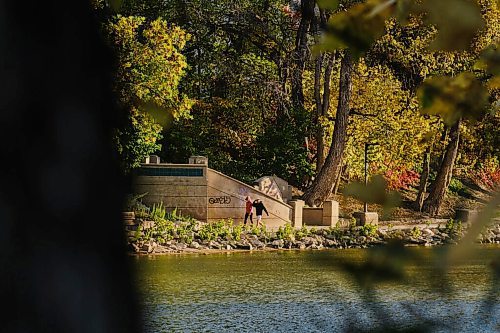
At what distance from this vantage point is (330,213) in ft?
85.2

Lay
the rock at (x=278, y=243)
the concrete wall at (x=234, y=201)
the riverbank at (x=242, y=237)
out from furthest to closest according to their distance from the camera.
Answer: the concrete wall at (x=234, y=201) → the rock at (x=278, y=243) → the riverbank at (x=242, y=237)

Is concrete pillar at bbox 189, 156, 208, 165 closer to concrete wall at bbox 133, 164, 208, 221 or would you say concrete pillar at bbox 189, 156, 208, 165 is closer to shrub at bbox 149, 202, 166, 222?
concrete wall at bbox 133, 164, 208, 221

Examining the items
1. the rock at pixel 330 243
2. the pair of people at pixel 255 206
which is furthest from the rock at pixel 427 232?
the pair of people at pixel 255 206

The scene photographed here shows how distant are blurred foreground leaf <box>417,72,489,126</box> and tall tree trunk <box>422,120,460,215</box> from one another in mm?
28013

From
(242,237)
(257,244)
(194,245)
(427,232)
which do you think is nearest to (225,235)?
(242,237)

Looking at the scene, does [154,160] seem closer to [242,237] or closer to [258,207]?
[258,207]

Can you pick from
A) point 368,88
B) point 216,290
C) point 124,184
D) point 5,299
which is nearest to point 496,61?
point 124,184

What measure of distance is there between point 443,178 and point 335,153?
462 centimetres

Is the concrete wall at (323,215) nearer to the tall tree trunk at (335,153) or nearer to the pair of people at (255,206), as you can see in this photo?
the tall tree trunk at (335,153)

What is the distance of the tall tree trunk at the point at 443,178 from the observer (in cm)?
2938

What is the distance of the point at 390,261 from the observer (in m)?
0.91

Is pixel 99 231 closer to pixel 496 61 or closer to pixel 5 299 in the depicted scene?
pixel 5 299

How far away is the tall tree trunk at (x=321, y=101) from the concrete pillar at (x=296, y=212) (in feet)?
11.6

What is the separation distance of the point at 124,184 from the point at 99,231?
0.09 meters
